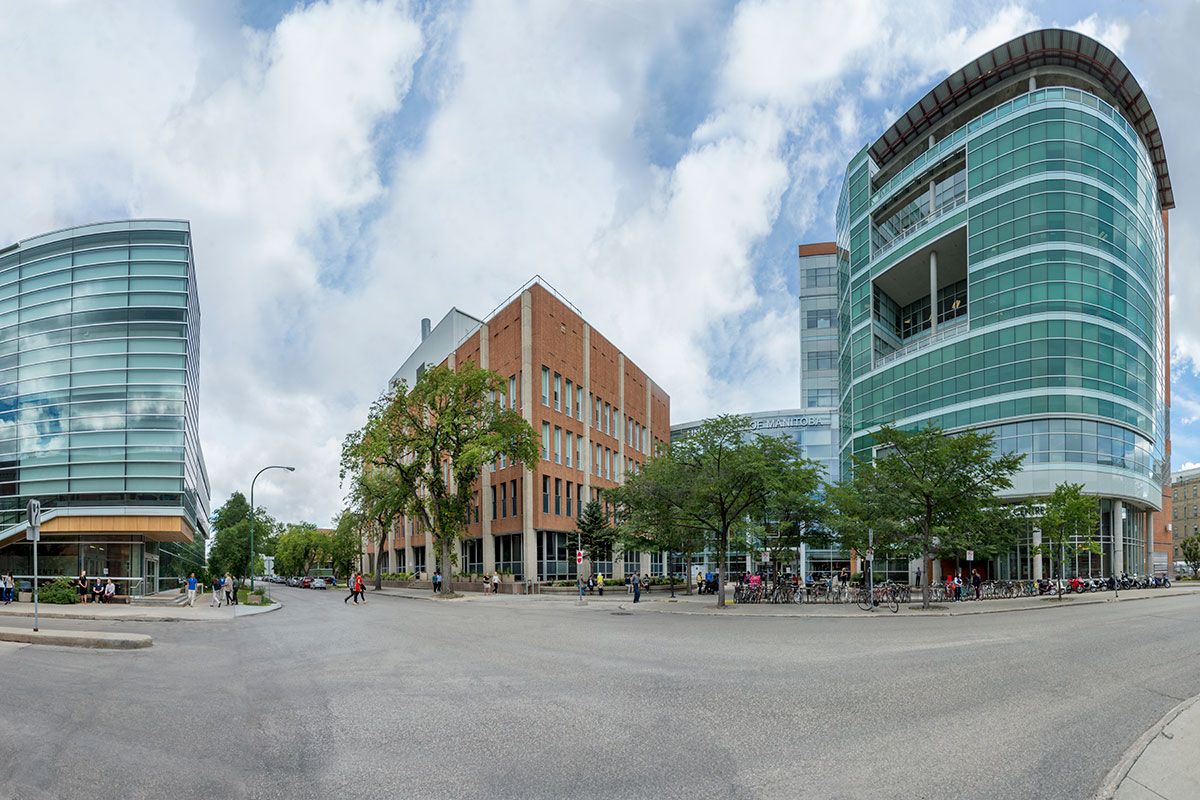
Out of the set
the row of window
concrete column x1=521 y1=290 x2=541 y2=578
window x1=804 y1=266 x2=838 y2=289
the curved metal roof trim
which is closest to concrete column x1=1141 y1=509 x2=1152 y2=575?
the curved metal roof trim

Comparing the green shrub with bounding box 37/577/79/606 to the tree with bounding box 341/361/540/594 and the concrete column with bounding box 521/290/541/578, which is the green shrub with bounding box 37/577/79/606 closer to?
the tree with bounding box 341/361/540/594

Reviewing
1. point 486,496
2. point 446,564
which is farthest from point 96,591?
point 486,496

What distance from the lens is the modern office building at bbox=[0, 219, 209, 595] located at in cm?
4194

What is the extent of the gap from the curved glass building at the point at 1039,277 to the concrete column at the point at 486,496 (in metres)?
28.2

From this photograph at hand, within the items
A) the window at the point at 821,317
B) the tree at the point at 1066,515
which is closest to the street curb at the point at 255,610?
the tree at the point at 1066,515

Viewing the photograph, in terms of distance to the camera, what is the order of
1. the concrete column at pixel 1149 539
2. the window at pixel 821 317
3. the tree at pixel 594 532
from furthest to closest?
the window at pixel 821 317 → the concrete column at pixel 1149 539 → the tree at pixel 594 532

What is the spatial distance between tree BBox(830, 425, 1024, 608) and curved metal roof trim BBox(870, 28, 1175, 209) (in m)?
36.3

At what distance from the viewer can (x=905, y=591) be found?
124 ft

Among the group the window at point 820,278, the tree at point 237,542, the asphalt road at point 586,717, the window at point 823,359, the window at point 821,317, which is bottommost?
the tree at point 237,542

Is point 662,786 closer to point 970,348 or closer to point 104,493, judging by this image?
point 104,493

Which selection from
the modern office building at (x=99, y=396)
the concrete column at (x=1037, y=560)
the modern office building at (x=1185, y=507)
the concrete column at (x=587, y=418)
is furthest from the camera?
the modern office building at (x=1185, y=507)

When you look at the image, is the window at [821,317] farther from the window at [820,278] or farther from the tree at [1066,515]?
the tree at [1066,515]

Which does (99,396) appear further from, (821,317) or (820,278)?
(820,278)

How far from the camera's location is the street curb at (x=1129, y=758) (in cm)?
601
